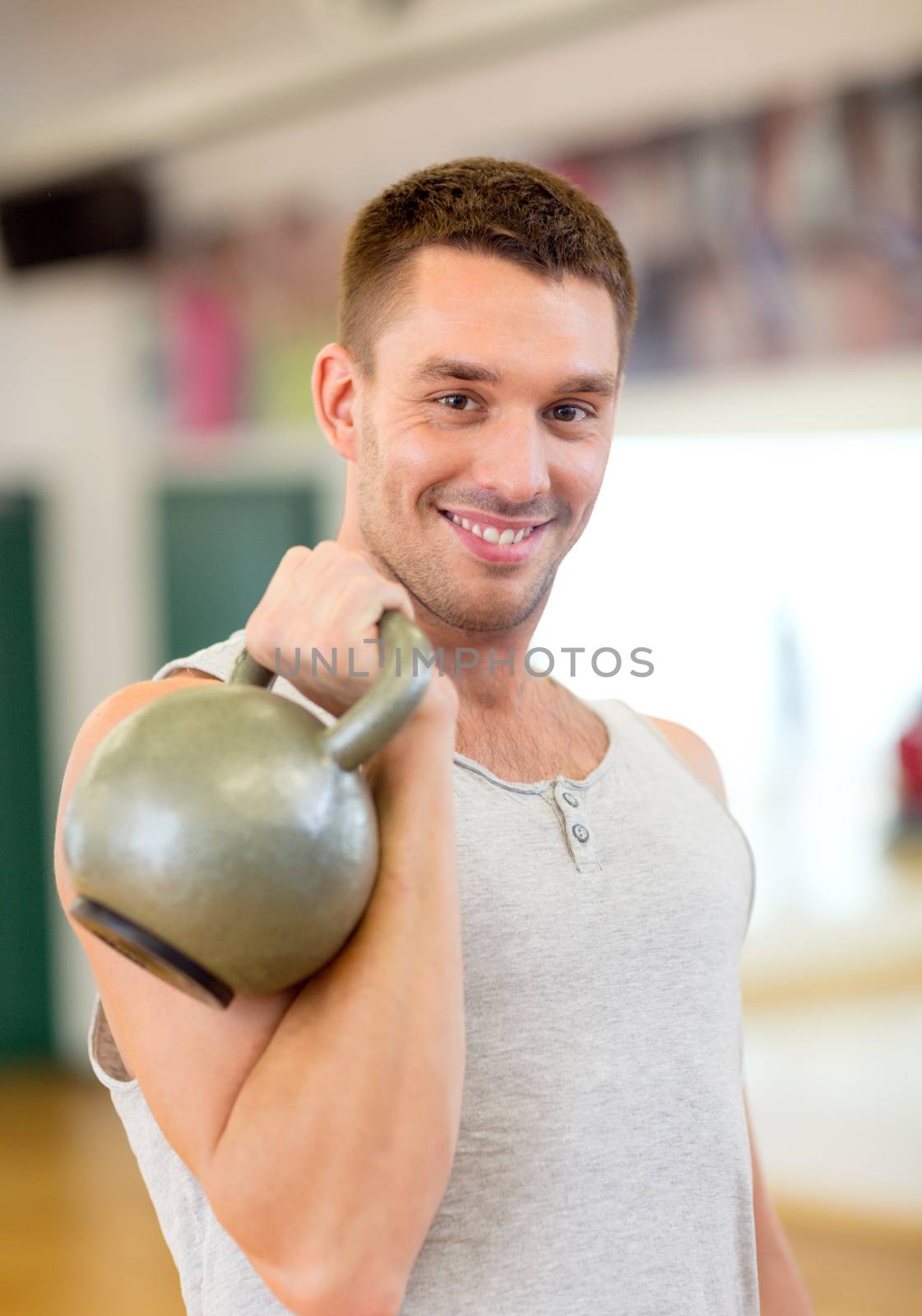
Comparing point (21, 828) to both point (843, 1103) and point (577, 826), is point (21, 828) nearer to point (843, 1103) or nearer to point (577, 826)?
point (843, 1103)

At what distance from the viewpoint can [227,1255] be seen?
100 centimetres

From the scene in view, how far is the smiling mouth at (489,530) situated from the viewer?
1.12 m

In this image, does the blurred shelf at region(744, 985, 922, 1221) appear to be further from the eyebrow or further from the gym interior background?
the eyebrow

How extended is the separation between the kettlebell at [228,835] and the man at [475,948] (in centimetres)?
6

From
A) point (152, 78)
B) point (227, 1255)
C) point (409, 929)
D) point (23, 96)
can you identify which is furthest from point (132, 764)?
point (23, 96)

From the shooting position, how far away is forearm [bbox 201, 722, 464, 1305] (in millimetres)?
807

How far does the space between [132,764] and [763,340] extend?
301cm

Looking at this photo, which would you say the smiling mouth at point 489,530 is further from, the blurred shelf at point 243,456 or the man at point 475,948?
the blurred shelf at point 243,456

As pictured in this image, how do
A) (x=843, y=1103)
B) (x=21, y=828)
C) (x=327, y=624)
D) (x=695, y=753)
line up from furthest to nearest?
(x=21, y=828) < (x=843, y=1103) < (x=695, y=753) < (x=327, y=624)

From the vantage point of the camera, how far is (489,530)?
112 cm

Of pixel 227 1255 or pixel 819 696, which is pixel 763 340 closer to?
pixel 819 696

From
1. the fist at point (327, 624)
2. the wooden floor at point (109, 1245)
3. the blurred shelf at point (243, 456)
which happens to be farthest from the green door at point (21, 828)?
the fist at point (327, 624)

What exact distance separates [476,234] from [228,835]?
581 mm

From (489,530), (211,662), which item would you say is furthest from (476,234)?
(211,662)
